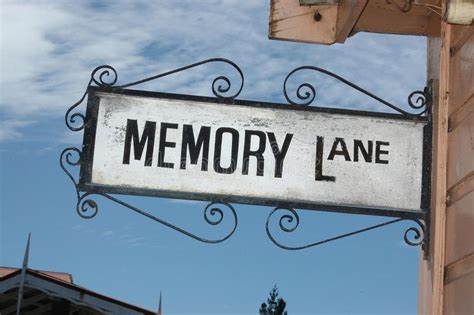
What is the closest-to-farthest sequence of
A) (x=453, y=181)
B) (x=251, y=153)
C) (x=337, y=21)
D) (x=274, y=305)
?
(x=453, y=181)
(x=251, y=153)
(x=337, y=21)
(x=274, y=305)

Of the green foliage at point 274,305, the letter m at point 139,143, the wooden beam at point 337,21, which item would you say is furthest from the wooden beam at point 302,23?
the green foliage at point 274,305

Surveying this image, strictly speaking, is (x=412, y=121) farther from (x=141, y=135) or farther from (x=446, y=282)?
(x=141, y=135)

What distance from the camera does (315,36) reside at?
3639 mm

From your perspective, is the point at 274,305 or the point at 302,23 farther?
the point at 274,305

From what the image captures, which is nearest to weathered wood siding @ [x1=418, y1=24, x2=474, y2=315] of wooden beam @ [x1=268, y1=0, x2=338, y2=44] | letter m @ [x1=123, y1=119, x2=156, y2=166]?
wooden beam @ [x1=268, y1=0, x2=338, y2=44]

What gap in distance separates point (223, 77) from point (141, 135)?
15.7 inches

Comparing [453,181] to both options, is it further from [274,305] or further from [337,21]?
[274,305]

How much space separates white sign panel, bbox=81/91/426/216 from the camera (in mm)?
3184

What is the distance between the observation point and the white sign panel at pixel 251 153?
3184 mm

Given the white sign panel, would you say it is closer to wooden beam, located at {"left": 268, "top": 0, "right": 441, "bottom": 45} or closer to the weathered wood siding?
the weathered wood siding

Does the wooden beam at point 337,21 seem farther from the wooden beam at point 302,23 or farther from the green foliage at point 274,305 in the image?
the green foliage at point 274,305

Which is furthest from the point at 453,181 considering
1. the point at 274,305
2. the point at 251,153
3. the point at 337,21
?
the point at 274,305

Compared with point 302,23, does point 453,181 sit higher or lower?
lower

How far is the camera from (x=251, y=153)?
3.22m
